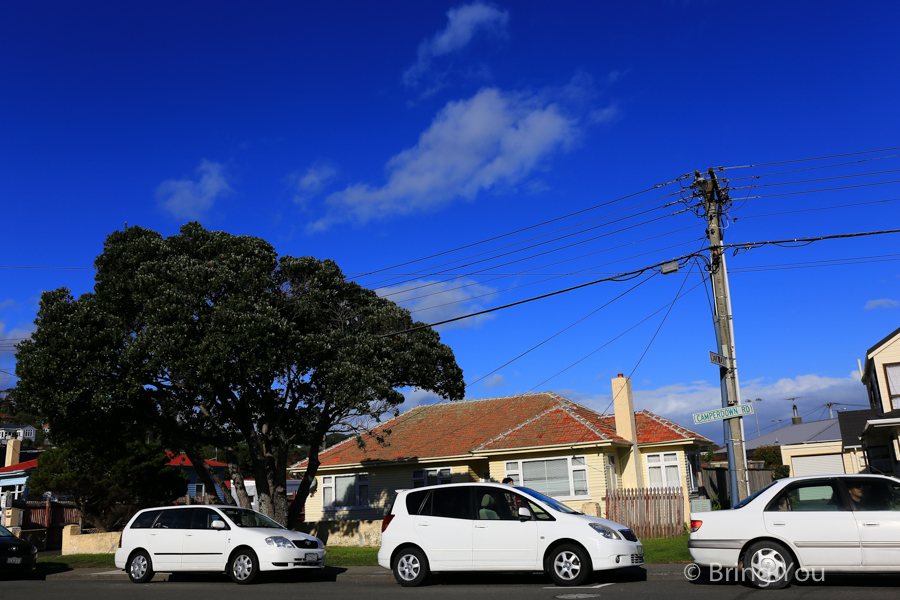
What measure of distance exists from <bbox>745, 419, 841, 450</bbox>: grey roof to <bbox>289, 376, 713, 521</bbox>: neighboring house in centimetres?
2070

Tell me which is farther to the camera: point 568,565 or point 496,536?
point 496,536

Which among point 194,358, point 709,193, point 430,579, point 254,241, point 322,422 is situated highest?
point 254,241

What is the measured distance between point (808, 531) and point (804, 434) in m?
43.0

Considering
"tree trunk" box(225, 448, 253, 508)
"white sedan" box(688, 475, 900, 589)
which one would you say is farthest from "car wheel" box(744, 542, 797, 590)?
"tree trunk" box(225, 448, 253, 508)

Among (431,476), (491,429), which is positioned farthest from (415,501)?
(491,429)

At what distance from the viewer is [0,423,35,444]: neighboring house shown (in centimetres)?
7069

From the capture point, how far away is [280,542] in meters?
13.0

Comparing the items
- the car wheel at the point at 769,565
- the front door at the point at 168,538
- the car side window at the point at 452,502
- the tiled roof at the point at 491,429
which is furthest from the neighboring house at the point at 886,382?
the front door at the point at 168,538

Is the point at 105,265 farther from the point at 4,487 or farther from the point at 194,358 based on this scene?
the point at 4,487

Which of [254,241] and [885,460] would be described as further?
[885,460]

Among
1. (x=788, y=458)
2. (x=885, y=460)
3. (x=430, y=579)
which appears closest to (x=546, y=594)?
(x=430, y=579)

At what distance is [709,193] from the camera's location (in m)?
15.0

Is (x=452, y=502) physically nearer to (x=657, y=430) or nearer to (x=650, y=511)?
(x=650, y=511)

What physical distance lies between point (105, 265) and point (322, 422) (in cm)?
802
